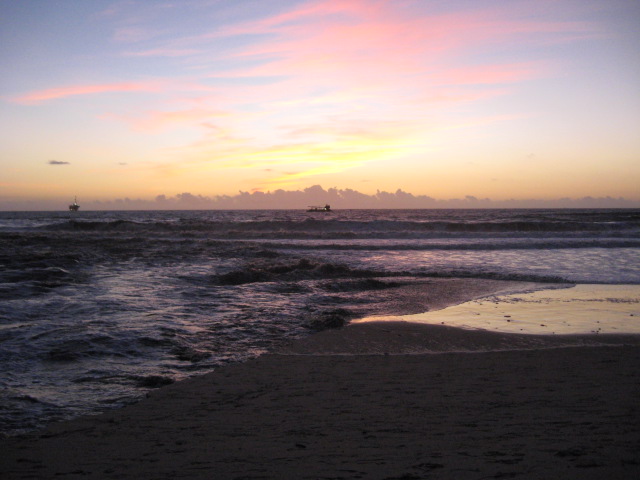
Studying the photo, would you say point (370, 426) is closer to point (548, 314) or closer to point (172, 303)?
point (548, 314)

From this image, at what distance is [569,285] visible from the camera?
13.1 metres

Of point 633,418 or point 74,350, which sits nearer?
point 633,418

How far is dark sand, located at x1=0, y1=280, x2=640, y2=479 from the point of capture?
322 cm

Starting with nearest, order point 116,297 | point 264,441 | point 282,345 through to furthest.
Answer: point 264,441 → point 282,345 → point 116,297

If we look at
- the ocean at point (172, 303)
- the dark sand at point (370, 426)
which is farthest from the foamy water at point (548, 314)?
the ocean at point (172, 303)

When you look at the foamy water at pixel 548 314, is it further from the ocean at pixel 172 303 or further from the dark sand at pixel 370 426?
the ocean at pixel 172 303

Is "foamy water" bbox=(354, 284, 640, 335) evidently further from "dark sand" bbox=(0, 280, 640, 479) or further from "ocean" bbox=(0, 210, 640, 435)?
"ocean" bbox=(0, 210, 640, 435)

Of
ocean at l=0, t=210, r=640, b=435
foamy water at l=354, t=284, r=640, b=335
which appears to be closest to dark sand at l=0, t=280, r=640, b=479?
ocean at l=0, t=210, r=640, b=435

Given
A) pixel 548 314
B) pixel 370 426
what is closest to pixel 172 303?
pixel 370 426

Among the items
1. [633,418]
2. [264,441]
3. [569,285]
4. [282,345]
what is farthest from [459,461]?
[569,285]

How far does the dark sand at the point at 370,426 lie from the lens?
10.6ft

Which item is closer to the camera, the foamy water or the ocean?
the ocean

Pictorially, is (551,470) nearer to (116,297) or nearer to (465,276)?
(116,297)

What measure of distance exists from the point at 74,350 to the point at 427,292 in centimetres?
881
